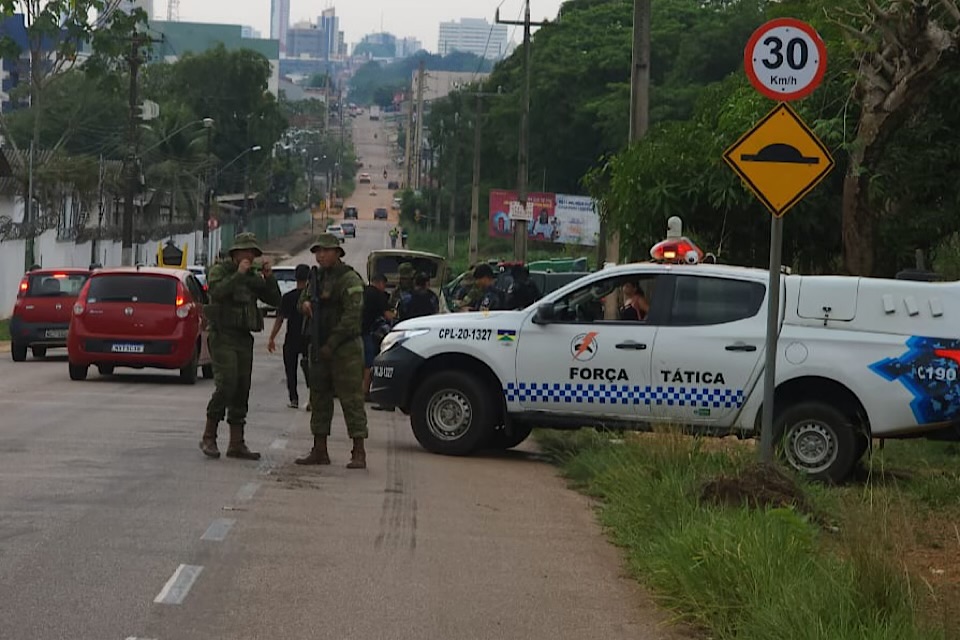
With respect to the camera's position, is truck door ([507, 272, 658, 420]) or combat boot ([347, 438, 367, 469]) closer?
combat boot ([347, 438, 367, 469])

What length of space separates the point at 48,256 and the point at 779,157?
144ft

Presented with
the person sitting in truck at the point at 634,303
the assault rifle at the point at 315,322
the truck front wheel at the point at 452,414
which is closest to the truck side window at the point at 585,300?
the person sitting in truck at the point at 634,303

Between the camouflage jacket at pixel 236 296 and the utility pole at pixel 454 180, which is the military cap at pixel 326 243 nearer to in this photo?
the camouflage jacket at pixel 236 296

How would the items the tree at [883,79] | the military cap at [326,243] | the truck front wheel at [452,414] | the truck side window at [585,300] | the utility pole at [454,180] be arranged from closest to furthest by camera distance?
the military cap at [326,243], the truck side window at [585,300], the truck front wheel at [452,414], the tree at [883,79], the utility pole at [454,180]

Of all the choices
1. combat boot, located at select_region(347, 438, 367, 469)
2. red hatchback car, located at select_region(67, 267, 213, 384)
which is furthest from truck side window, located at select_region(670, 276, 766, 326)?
red hatchback car, located at select_region(67, 267, 213, 384)

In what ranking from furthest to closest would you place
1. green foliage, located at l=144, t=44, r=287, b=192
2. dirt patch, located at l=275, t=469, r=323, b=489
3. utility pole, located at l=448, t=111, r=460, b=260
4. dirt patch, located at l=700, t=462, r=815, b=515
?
green foliage, located at l=144, t=44, r=287, b=192
utility pole, located at l=448, t=111, r=460, b=260
dirt patch, located at l=275, t=469, r=323, b=489
dirt patch, located at l=700, t=462, r=815, b=515

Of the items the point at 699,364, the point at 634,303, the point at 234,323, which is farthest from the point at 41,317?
the point at 699,364

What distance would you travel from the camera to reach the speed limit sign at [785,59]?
1097 centimetres

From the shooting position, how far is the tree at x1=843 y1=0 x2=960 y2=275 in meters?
16.6

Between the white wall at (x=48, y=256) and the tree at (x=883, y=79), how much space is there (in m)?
28.7

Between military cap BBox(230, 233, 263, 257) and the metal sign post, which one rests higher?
the metal sign post

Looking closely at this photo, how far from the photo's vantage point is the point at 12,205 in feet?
169

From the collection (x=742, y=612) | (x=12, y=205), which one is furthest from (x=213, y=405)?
(x=12, y=205)

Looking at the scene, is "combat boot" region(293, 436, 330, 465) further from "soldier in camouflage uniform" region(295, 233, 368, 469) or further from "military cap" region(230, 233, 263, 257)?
"military cap" region(230, 233, 263, 257)
